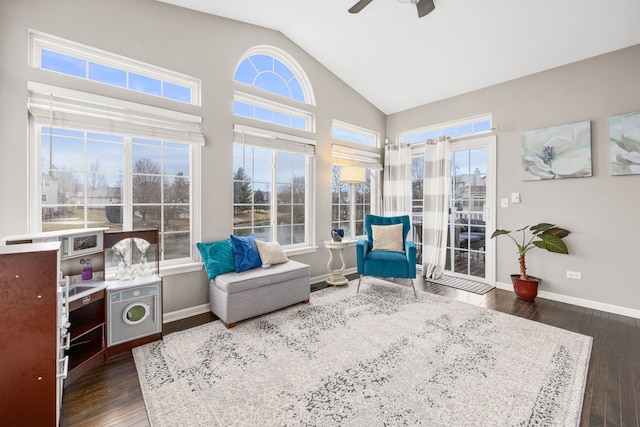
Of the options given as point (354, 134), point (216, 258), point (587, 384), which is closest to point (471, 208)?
point (354, 134)

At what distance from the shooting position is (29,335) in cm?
127

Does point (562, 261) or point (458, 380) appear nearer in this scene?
point (458, 380)

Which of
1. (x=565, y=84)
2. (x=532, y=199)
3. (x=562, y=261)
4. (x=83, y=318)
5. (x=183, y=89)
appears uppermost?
(x=565, y=84)

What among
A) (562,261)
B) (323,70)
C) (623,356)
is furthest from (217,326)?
(562,261)

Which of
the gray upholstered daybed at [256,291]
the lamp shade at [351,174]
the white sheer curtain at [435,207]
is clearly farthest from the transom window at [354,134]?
the gray upholstered daybed at [256,291]

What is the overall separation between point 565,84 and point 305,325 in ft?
13.3

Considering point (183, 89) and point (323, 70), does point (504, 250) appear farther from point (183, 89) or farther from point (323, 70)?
point (183, 89)

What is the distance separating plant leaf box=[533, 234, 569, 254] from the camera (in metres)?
3.09

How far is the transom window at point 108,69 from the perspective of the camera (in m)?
2.21

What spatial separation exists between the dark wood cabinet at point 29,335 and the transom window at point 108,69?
71.8 inches

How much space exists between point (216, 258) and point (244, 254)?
0.28 meters

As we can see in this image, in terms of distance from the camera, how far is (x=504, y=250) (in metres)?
3.72

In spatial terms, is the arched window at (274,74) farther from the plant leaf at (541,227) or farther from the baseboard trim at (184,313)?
the plant leaf at (541,227)

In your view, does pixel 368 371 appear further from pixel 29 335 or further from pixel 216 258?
pixel 29 335
